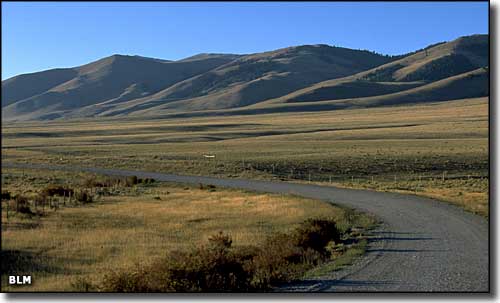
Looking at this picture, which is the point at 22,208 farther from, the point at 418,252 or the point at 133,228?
the point at 418,252

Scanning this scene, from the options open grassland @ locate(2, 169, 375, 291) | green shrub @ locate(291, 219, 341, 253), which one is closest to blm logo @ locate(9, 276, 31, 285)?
open grassland @ locate(2, 169, 375, 291)

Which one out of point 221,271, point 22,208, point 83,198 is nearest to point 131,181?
point 83,198

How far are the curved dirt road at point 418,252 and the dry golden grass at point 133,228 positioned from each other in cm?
301

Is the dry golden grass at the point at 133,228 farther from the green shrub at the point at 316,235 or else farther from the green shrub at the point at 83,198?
the green shrub at the point at 316,235

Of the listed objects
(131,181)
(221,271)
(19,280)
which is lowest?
(131,181)

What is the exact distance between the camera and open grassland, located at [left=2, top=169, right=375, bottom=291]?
12445 mm

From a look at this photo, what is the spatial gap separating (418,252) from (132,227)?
9.34 meters

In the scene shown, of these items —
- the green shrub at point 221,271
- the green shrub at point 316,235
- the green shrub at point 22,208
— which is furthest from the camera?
the green shrub at point 22,208

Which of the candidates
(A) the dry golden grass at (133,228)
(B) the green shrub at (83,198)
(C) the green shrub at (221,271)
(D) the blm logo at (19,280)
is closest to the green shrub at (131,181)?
(A) the dry golden grass at (133,228)

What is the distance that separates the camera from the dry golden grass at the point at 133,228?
12.8 meters

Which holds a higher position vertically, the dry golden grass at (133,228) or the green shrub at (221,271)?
the green shrub at (221,271)

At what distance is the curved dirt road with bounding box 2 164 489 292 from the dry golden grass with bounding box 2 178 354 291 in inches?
118

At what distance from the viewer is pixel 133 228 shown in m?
18.8

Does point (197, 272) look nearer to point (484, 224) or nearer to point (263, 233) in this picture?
point (263, 233)
